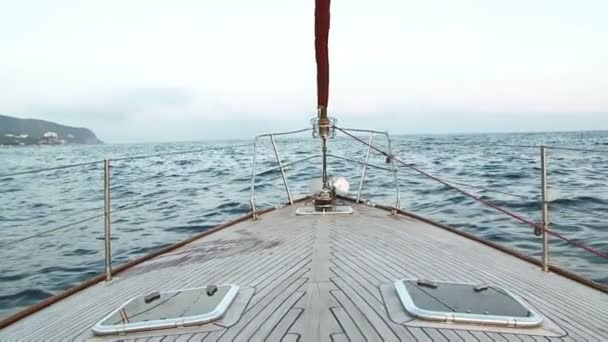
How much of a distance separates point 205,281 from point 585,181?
1058cm

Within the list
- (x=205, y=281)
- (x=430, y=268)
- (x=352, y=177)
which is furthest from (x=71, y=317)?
(x=352, y=177)

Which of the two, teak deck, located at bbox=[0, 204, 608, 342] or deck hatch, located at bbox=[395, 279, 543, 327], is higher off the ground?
deck hatch, located at bbox=[395, 279, 543, 327]

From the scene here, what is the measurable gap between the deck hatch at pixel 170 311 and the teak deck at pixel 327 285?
0.11 ft

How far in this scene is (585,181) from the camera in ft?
35.5

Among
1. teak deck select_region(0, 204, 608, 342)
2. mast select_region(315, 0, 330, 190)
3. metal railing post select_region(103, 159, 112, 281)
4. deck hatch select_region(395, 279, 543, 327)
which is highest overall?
mast select_region(315, 0, 330, 190)

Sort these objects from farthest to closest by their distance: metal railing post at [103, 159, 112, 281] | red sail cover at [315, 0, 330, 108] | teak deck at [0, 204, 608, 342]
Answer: red sail cover at [315, 0, 330, 108] → metal railing post at [103, 159, 112, 281] → teak deck at [0, 204, 608, 342]

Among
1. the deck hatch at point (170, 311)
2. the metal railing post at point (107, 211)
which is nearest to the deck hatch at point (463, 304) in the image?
the deck hatch at point (170, 311)

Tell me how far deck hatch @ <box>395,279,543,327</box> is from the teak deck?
0.04 metres

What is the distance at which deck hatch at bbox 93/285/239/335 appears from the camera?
6.68 feet

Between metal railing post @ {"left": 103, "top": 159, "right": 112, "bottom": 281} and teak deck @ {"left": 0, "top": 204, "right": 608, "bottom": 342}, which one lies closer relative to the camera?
teak deck @ {"left": 0, "top": 204, "right": 608, "bottom": 342}

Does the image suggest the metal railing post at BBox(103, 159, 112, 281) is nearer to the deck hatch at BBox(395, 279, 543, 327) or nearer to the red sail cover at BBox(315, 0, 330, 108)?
the deck hatch at BBox(395, 279, 543, 327)

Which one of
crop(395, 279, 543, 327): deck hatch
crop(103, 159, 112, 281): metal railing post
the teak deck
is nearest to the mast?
the teak deck

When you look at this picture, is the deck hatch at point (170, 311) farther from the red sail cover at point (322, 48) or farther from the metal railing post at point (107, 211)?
the red sail cover at point (322, 48)

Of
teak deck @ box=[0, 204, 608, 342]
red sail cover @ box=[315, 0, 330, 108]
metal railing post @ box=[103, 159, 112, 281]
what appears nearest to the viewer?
teak deck @ box=[0, 204, 608, 342]
